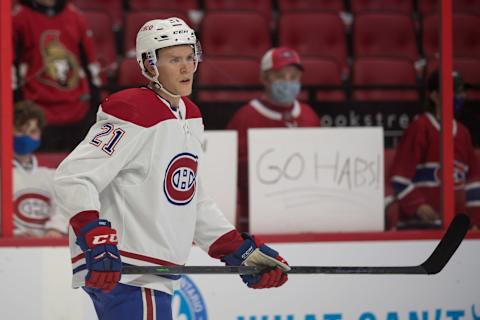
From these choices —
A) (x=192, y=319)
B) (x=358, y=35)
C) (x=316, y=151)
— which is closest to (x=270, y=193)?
(x=316, y=151)

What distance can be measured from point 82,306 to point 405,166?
1421mm

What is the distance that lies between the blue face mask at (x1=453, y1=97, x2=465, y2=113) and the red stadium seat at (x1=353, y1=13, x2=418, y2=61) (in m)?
1.61

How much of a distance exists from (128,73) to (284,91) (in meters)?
0.88

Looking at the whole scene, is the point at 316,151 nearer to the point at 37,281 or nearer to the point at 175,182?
the point at 37,281

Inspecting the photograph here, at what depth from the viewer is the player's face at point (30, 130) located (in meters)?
4.05

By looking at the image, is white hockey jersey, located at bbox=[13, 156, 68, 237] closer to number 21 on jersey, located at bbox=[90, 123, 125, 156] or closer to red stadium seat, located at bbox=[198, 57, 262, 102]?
red stadium seat, located at bbox=[198, 57, 262, 102]

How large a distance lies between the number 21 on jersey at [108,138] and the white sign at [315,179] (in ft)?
4.80

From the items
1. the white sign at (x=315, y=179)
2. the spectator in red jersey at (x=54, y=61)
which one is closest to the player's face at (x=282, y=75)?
the white sign at (x=315, y=179)

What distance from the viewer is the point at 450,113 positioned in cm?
432

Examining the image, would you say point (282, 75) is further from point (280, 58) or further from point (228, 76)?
point (228, 76)

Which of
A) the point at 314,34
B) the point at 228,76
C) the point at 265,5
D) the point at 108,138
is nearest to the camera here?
the point at 108,138

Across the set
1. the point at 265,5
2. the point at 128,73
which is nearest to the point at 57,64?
the point at 128,73

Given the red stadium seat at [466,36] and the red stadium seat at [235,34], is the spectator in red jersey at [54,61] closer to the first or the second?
the red stadium seat at [235,34]

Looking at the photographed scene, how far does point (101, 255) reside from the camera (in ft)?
8.20
